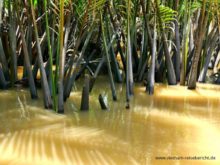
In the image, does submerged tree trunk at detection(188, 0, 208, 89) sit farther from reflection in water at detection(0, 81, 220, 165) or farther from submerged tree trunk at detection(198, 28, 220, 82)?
reflection in water at detection(0, 81, 220, 165)

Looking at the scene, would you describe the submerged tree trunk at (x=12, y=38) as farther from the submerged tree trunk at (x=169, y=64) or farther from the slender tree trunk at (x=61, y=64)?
the submerged tree trunk at (x=169, y=64)

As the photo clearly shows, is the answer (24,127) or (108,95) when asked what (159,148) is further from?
(108,95)

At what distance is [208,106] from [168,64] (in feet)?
4.21

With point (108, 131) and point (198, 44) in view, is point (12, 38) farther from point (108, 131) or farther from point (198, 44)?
point (198, 44)

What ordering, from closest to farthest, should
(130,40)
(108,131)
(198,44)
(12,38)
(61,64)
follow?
(108,131), (61,64), (12,38), (198,44), (130,40)

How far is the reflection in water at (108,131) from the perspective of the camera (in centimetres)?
336

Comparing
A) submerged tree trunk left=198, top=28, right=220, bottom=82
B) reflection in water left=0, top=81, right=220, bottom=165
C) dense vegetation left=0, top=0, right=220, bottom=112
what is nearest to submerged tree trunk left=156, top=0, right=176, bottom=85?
dense vegetation left=0, top=0, right=220, bottom=112

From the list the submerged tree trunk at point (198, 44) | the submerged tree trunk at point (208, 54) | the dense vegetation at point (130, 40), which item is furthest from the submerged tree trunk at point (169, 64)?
the submerged tree trunk at point (208, 54)

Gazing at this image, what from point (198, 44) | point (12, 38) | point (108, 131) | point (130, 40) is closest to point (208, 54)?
point (198, 44)

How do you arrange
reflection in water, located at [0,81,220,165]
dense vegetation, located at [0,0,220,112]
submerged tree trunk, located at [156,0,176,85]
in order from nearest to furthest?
reflection in water, located at [0,81,220,165] < dense vegetation, located at [0,0,220,112] < submerged tree trunk, located at [156,0,176,85]

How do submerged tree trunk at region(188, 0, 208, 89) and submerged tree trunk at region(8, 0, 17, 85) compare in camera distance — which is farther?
submerged tree trunk at region(188, 0, 208, 89)

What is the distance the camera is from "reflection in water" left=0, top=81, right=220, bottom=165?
3359 mm

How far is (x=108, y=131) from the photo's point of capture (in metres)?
4.04

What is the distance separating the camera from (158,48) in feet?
23.1
